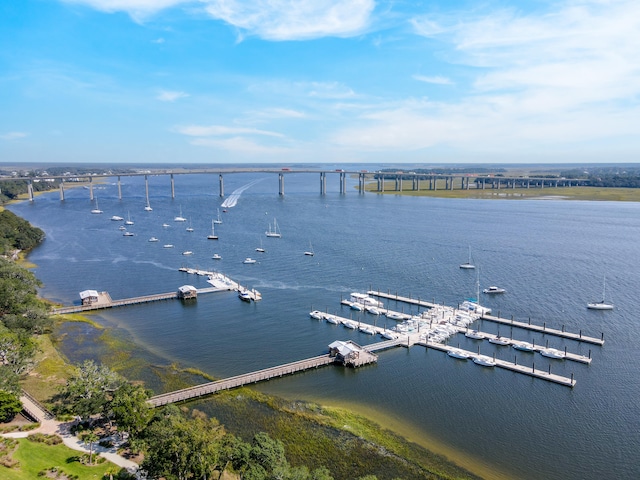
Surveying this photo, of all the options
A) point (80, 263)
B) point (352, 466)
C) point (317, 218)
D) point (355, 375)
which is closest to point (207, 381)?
point (355, 375)

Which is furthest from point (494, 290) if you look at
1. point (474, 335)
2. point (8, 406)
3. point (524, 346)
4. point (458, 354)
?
point (8, 406)

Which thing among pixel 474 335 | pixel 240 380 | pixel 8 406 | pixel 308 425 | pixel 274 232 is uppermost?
pixel 274 232

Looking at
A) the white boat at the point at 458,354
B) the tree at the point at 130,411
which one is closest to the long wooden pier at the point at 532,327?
the white boat at the point at 458,354

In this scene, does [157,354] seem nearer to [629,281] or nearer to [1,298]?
[1,298]

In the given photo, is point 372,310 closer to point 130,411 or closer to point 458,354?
point 458,354

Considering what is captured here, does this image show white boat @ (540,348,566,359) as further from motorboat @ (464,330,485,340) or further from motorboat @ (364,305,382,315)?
motorboat @ (364,305,382,315)

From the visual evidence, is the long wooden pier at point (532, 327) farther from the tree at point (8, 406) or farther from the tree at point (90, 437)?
the tree at point (8, 406)
